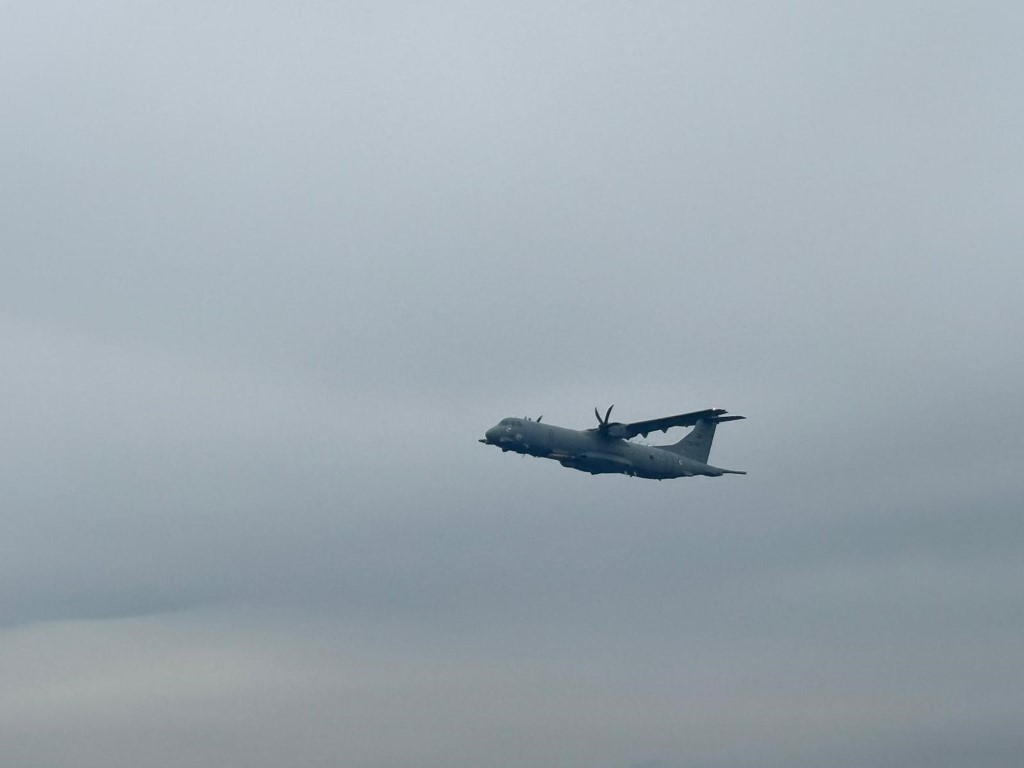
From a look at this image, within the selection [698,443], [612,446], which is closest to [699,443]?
[698,443]

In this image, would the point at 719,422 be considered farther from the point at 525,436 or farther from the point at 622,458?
the point at 525,436

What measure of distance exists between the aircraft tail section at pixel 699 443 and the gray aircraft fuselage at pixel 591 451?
138 inches

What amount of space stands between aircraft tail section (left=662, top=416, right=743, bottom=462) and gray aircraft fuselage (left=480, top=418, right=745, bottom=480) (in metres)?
3.51

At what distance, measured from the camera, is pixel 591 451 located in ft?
505

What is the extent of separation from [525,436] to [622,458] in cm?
1522

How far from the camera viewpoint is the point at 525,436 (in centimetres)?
14812

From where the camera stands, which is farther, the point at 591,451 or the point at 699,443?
the point at 699,443

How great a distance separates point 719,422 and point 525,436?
105 ft

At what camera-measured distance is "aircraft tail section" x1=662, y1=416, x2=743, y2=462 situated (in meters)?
170

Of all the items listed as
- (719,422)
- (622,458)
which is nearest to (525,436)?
(622,458)

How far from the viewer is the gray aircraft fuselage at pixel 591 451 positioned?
148 meters

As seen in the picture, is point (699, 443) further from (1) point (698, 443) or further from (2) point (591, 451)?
(2) point (591, 451)

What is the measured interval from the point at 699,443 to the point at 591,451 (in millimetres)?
23834

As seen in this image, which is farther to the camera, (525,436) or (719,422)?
(719,422)
